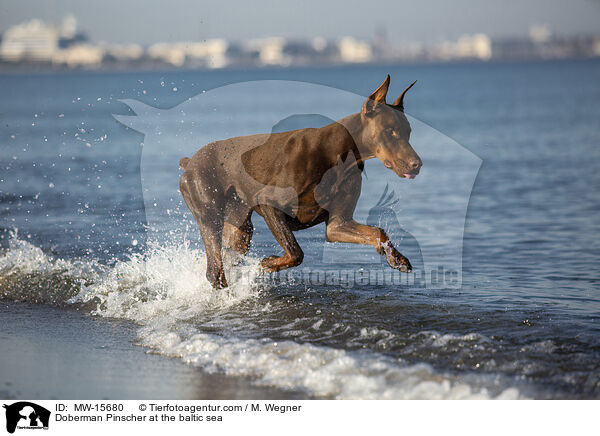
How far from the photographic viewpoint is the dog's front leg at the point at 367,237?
5.50m

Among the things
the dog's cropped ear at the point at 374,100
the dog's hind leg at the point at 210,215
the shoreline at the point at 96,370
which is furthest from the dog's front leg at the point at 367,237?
the shoreline at the point at 96,370

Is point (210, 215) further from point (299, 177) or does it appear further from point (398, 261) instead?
point (398, 261)

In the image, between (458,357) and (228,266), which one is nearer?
(458,357)

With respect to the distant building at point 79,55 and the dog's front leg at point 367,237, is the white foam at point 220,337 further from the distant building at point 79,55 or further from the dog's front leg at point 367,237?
the distant building at point 79,55

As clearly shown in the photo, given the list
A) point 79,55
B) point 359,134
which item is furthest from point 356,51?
point 359,134

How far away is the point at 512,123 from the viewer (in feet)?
111

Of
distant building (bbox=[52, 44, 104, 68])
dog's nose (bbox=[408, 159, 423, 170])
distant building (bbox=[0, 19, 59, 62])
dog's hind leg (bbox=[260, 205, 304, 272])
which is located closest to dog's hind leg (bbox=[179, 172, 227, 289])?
dog's hind leg (bbox=[260, 205, 304, 272])

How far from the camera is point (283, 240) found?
19.2ft

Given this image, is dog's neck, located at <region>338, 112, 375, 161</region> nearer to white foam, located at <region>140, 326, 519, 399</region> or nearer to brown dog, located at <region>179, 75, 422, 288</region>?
brown dog, located at <region>179, 75, 422, 288</region>
